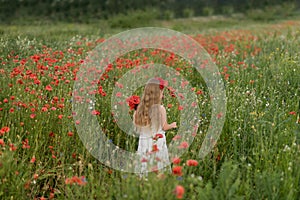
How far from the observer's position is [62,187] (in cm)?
324

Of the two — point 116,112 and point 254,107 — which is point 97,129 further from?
point 254,107

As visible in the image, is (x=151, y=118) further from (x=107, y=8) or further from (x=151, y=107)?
(x=107, y=8)

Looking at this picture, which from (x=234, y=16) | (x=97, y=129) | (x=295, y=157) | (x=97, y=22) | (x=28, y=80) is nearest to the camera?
(x=295, y=157)

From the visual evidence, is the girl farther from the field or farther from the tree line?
the tree line

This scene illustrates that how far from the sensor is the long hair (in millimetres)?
3516

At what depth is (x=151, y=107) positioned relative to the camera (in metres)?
3.53

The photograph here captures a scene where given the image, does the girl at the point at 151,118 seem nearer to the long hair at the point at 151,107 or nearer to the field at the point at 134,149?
the long hair at the point at 151,107

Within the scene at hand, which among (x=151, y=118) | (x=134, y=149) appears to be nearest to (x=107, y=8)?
(x=134, y=149)

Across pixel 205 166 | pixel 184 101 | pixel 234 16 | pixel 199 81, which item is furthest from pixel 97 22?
pixel 205 166

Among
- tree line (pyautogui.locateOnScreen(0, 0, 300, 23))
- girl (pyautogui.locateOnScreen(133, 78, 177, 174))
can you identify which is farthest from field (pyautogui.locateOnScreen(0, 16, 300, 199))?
tree line (pyautogui.locateOnScreen(0, 0, 300, 23))

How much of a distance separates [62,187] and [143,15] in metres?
18.7

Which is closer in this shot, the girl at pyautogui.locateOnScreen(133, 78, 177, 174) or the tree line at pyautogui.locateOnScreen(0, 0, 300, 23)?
the girl at pyautogui.locateOnScreen(133, 78, 177, 174)

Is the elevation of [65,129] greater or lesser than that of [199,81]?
lesser

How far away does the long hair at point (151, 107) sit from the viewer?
352 centimetres
